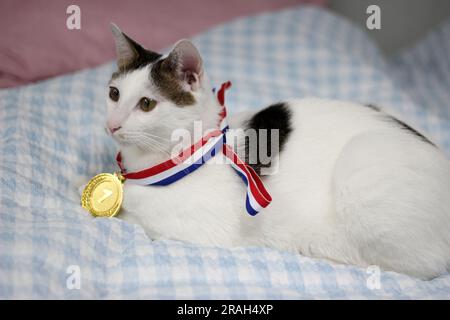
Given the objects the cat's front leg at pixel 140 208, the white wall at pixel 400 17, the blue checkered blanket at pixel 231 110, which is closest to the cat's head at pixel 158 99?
the cat's front leg at pixel 140 208

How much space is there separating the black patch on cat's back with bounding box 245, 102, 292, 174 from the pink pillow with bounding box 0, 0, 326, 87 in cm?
122

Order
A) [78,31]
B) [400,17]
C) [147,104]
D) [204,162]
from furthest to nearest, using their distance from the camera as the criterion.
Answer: [400,17], [78,31], [204,162], [147,104]

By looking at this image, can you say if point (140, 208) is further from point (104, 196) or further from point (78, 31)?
point (78, 31)

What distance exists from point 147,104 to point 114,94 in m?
0.12

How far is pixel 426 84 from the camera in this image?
2748mm

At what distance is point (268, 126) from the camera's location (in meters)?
1.52

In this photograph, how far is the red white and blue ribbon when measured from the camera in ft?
4.51

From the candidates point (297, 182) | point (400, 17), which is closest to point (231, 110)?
point (297, 182)

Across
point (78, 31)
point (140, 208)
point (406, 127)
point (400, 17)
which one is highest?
point (400, 17)

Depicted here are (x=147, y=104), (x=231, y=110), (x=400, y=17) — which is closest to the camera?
(x=147, y=104)

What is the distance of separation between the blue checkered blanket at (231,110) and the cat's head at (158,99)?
291 mm

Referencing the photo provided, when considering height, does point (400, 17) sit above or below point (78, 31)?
above
